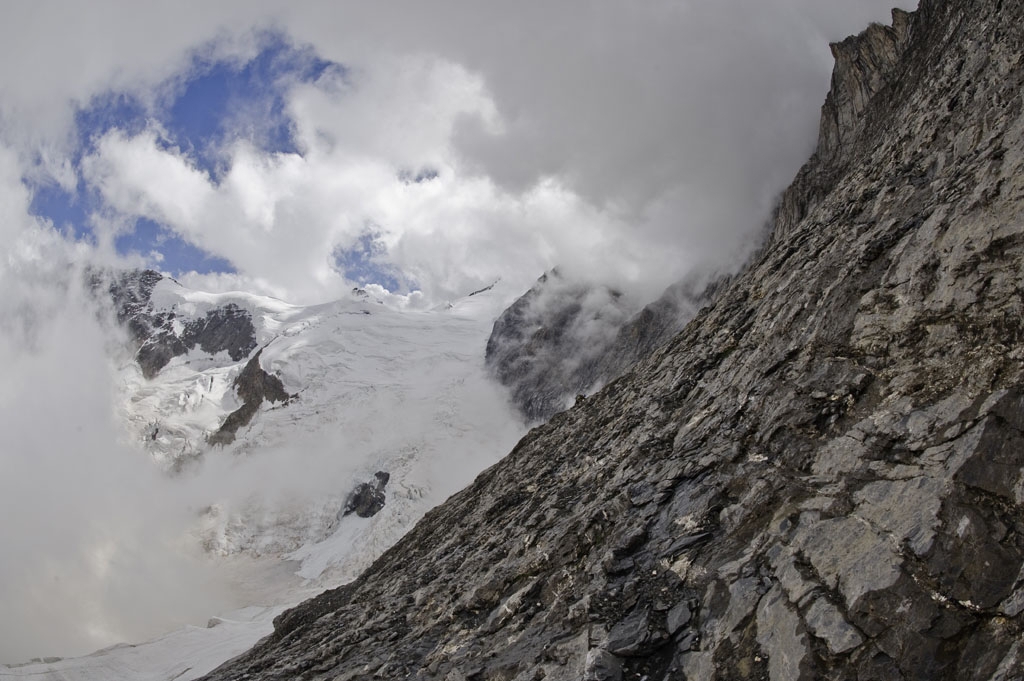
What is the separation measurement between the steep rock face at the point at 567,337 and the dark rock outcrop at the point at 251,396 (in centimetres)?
4452

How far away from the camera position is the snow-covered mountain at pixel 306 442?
8756cm

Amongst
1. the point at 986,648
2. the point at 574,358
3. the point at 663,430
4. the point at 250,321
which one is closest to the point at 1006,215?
the point at 986,648

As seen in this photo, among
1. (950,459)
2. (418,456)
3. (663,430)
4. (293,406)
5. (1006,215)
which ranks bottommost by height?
(950,459)

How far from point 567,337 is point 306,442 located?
52.3 metres

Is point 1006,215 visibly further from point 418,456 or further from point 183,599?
point 183,599

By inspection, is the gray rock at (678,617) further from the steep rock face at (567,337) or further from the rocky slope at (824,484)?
the steep rock face at (567,337)

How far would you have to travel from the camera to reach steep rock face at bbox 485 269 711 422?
89194 millimetres

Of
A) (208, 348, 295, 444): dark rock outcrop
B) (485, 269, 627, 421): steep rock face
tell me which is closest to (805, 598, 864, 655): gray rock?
(485, 269, 627, 421): steep rock face

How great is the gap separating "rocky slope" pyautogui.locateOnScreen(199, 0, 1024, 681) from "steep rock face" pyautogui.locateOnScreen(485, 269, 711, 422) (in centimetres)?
6255

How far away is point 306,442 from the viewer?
124m

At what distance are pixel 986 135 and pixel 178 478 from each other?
513ft

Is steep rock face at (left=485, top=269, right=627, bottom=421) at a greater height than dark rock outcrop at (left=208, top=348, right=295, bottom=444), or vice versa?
dark rock outcrop at (left=208, top=348, right=295, bottom=444)

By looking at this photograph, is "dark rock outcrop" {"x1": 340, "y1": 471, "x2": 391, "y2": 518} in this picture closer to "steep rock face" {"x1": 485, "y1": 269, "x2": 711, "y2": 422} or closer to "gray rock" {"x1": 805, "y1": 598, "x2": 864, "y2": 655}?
"steep rock face" {"x1": 485, "y1": 269, "x2": 711, "y2": 422}

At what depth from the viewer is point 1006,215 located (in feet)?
34.5
